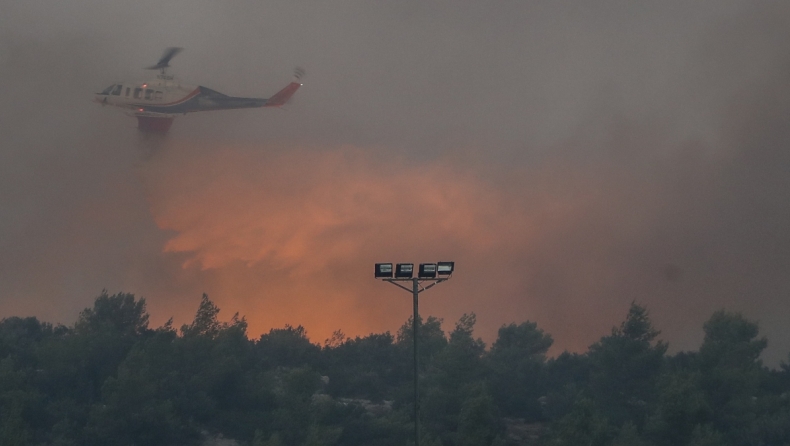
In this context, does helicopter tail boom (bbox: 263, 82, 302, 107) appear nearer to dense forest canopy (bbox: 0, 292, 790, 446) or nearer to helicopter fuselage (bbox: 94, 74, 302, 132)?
helicopter fuselage (bbox: 94, 74, 302, 132)

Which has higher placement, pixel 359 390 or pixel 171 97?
pixel 171 97

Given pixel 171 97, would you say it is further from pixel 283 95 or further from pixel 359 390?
pixel 359 390

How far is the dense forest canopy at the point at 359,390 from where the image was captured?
238 feet

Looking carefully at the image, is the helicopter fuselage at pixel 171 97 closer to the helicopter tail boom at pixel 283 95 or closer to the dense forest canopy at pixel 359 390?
the helicopter tail boom at pixel 283 95

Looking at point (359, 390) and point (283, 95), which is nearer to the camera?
point (283, 95)

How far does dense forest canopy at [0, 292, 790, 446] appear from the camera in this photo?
72.6 metres

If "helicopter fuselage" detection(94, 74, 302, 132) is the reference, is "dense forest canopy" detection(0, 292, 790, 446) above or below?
below

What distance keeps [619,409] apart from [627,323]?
10.6 metres

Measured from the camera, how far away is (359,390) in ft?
328

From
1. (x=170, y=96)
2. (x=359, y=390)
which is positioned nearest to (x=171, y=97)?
(x=170, y=96)

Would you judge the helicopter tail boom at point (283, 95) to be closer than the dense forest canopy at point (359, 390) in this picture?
No

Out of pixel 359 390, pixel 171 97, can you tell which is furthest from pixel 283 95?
pixel 359 390

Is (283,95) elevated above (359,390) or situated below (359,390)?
above

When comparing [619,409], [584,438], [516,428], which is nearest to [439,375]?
[516,428]
